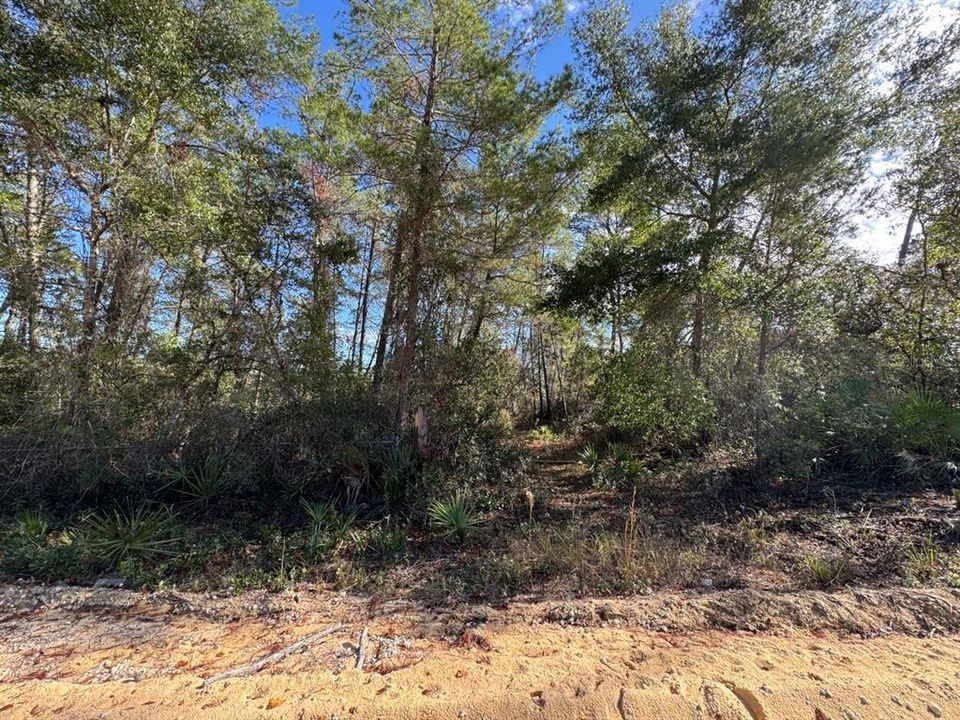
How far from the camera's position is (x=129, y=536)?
4.38 metres

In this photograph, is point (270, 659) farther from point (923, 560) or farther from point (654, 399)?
point (654, 399)

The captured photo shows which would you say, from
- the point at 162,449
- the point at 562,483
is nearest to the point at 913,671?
the point at 562,483

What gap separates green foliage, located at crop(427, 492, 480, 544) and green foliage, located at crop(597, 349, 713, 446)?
359 cm

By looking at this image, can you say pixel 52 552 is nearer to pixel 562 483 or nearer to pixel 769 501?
pixel 562 483

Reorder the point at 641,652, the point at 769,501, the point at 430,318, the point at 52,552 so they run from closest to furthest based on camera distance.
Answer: the point at 641,652, the point at 52,552, the point at 769,501, the point at 430,318

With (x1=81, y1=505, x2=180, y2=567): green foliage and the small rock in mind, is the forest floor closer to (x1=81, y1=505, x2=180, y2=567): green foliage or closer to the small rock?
the small rock

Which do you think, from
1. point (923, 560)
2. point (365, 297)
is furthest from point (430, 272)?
point (923, 560)

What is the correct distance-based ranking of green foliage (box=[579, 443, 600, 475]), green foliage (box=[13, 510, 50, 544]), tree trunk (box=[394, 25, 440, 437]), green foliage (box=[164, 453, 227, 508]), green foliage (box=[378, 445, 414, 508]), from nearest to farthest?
green foliage (box=[13, 510, 50, 544]), green foliage (box=[164, 453, 227, 508]), green foliage (box=[378, 445, 414, 508]), tree trunk (box=[394, 25, 440, 437]), green foliage (box=[579, 443, 600, 475])

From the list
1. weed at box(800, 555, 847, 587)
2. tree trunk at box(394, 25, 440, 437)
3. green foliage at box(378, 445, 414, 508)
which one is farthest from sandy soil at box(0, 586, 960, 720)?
tree trunk at box(394, 25, 440, 437)

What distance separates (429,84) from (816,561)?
8241mm

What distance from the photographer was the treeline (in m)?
5.78

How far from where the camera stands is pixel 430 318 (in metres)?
7.45

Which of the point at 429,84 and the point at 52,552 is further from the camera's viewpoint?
the point at 429,84

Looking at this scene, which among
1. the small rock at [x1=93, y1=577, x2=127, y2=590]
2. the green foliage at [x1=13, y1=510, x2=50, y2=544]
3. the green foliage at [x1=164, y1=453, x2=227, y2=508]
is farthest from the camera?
the green foliage at [x1=164, y1=453, x2=227, y2=508]
